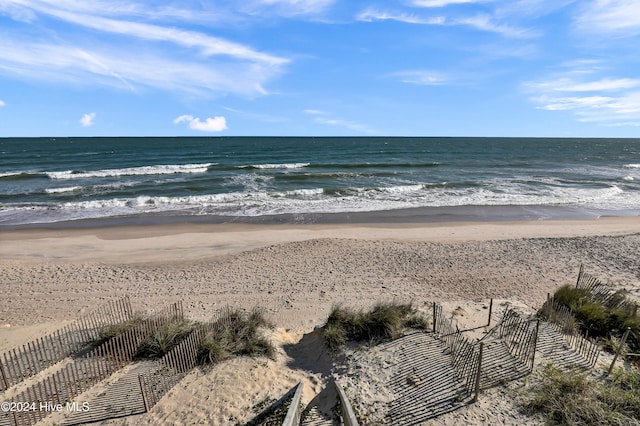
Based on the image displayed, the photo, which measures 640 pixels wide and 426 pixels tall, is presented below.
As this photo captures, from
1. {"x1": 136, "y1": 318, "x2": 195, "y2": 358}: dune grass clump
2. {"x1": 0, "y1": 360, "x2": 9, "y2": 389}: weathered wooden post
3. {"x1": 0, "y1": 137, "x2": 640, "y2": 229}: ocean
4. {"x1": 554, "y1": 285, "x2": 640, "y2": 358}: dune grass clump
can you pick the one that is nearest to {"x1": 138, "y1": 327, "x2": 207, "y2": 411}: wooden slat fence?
{"x1": 136, "y1": 318, "x2": 195, "y2": 358}: dune grass clump

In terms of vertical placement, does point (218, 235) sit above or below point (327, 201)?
below

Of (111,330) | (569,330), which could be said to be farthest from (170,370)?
(569,330)

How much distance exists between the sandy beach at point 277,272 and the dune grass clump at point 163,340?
3.28ft

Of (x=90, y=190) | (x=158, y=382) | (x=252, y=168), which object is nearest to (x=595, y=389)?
(x=158, y=382)

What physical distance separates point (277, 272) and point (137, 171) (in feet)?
107

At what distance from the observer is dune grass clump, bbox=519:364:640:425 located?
563 centimetres

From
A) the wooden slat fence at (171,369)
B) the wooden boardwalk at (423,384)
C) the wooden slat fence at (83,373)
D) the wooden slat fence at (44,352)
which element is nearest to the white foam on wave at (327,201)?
the wooden slat fence at (44,352)

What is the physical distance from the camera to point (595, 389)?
6188mm

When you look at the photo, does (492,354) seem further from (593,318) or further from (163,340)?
(163,340)

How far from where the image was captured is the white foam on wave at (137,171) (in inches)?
1441

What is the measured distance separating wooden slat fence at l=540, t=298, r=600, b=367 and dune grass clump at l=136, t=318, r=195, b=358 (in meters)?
8.27

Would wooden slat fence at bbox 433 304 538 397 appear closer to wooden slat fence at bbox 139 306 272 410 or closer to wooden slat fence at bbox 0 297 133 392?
wooden slat fence at bbox 139 306 272 410

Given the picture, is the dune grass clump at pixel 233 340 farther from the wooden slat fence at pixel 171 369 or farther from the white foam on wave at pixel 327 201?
the white foam on wave at pixel 327 201

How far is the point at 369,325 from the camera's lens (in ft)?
27.6
